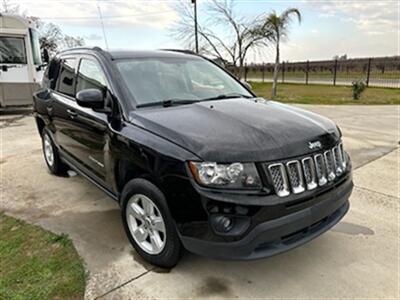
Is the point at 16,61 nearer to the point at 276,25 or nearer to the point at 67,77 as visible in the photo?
the point at 67,77

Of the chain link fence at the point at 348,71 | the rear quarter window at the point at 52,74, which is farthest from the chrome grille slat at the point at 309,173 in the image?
the chain link fence at the point at 348,71

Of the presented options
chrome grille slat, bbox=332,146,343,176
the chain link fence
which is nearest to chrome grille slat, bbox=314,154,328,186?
chrome grille slat, bbox=332,146,343,176

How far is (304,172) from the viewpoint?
2.41 m

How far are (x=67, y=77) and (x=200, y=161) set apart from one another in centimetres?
270

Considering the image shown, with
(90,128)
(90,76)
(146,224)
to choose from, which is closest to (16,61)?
(90,76)

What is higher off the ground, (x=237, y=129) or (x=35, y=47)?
(x=35, y=47)

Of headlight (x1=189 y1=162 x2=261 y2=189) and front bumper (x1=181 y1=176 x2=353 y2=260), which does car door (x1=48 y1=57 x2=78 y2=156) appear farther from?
front bumper (x1=181 y1=176 x2=353 y2=260)

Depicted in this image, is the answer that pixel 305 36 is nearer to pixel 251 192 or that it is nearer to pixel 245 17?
pixel 245 17

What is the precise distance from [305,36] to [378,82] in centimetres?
991

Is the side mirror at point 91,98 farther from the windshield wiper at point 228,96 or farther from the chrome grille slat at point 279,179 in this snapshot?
the chrome grille slat at point 279,179

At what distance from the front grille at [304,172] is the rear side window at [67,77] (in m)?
2.65

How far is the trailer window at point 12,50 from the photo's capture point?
10505 millimetres

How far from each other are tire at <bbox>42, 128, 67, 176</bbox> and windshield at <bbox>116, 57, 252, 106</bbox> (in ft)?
7.08

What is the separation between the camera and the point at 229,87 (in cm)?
380
